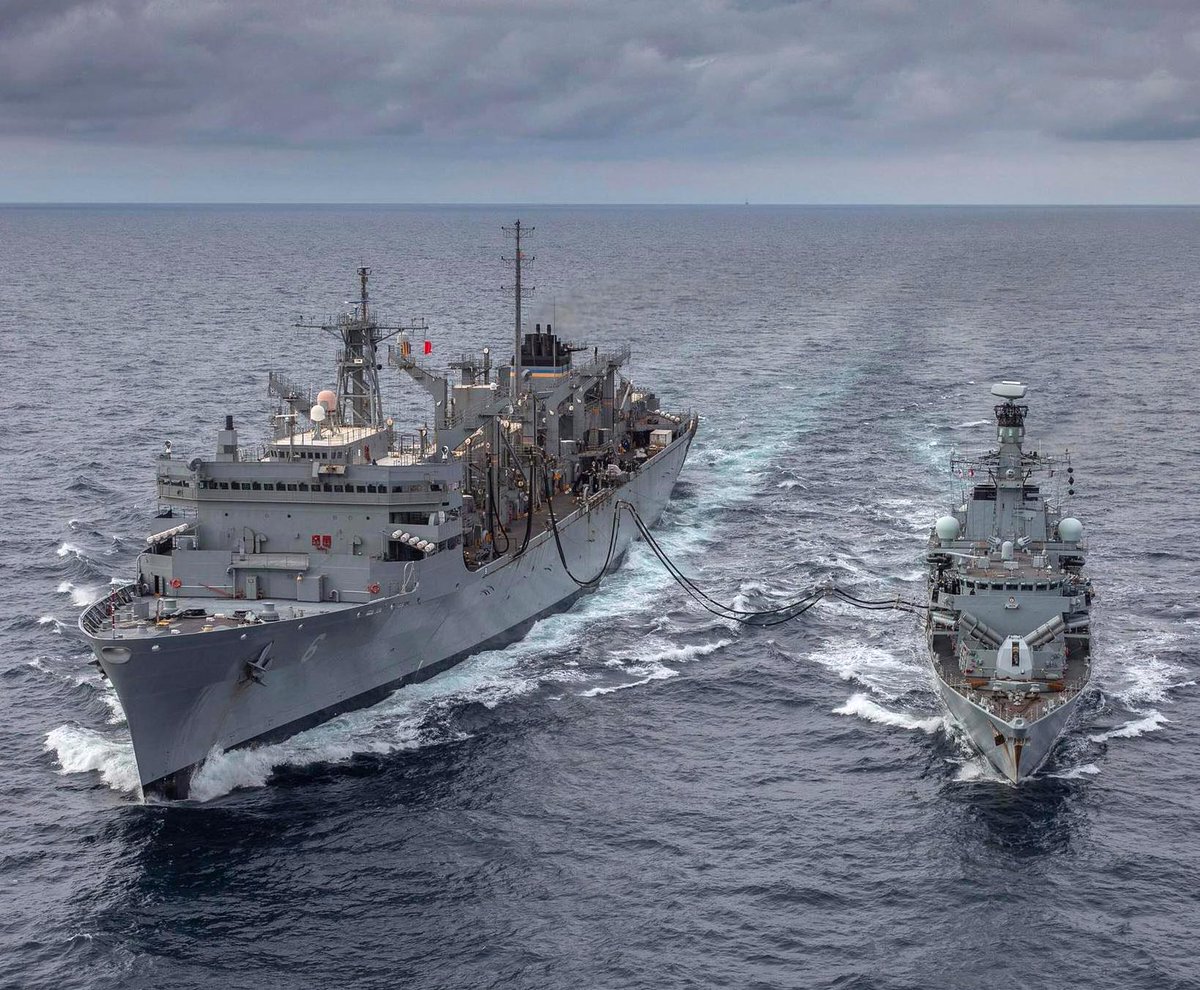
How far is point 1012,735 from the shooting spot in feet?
127

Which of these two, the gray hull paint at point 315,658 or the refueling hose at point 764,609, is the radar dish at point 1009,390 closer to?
the refueling hose at point 764,609

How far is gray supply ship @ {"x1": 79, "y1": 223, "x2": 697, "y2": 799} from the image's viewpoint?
39.1 metres

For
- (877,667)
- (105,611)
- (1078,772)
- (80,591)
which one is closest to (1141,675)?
(1078,772)

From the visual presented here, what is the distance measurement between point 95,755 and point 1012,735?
83.9 ft

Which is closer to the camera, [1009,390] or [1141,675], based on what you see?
[1141,675]

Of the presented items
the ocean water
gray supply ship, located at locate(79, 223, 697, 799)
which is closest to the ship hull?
the ocean water

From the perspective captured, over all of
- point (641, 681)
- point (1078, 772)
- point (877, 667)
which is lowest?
point (1078, 772)

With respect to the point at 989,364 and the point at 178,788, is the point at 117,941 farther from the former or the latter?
the point at 989,364

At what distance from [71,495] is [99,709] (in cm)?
2642

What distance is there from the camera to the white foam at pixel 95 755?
38.7 meters

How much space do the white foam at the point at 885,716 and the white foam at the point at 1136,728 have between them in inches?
178

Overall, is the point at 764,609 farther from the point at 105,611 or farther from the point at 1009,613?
the point at 105,611

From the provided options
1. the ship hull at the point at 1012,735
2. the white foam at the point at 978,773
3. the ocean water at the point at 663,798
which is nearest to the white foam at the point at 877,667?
the ocean water at the point at 663,798

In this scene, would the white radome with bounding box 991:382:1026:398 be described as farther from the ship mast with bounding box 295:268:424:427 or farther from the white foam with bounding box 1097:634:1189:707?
the ship mast with bounding box 295:268:424:427
